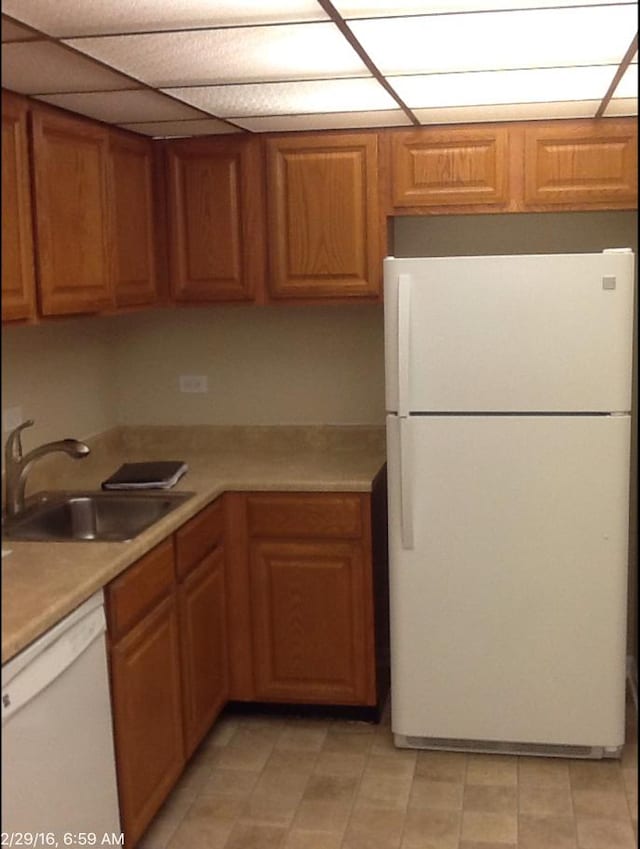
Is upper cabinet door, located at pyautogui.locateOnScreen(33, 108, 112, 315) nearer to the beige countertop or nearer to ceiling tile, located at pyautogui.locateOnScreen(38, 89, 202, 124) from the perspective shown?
ceiling tile, located at pyautogui.locateOnScreen(38, 89, 202, 124)

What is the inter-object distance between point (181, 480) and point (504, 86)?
5.33ft

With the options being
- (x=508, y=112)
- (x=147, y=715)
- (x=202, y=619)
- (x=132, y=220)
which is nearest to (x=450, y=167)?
(x=508, y=112)

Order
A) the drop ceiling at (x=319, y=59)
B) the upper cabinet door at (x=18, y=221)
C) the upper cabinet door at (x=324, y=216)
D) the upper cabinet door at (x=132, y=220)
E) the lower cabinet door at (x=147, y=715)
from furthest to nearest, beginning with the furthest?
1. the upper cabinet door at (x=324, y=216)
2. the upper cabinet door at (x=132, y=220)
3. the lower cabinet door at (x=147, y=715)
4. the upper cabinet door at (x=18, y=221)
5. the drop ceiling at (x=319, y=59)

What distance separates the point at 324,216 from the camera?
3635mm

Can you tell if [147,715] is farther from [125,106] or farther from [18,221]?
[125,106]

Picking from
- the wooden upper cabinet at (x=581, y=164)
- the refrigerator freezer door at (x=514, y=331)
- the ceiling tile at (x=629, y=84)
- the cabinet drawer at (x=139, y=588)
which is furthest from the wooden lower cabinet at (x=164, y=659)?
the ceiling tile at (x=629, y=84)

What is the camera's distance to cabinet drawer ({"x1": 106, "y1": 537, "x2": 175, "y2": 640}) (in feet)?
8.50

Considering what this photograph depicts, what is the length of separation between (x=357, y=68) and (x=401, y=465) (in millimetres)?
1216

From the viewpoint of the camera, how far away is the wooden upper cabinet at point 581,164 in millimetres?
3457

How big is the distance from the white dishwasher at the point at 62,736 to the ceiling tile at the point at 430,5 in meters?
1.40

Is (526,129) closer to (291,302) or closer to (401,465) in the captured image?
(291,302)

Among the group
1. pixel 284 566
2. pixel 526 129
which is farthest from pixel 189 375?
pixel 526 129

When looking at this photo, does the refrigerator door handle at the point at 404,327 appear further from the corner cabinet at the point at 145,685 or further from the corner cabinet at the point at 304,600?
the corner cabinet at the point at 145,685

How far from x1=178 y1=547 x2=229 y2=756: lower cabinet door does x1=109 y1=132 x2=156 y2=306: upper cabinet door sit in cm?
93
